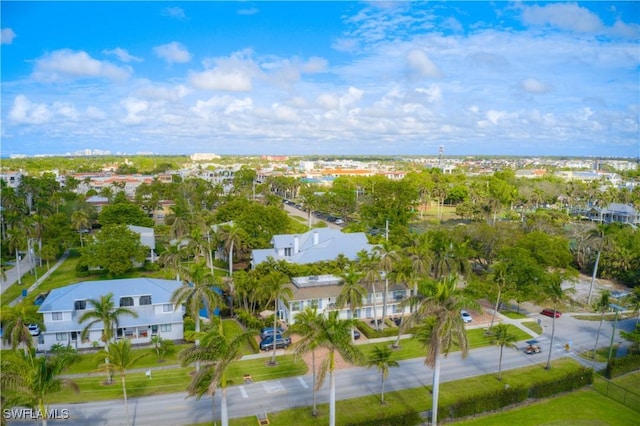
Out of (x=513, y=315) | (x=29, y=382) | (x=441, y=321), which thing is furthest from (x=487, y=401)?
(x=29, y=382)

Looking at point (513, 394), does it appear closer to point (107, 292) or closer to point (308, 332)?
point (308, 332)

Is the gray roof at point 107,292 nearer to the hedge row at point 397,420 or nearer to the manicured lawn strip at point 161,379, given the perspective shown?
the manicured lawn strip at point 161,379

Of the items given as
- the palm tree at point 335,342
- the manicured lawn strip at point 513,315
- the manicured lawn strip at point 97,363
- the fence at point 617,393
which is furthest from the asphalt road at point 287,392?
the palm tree at point 335,342

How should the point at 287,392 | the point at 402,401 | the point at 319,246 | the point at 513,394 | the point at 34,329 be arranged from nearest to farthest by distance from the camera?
the point at 513,394 < the point at 402,401 < the point at 287,392 < the point at 34,329 < the point at 319,246

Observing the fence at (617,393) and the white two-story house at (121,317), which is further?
the white two-story house at (121,317)

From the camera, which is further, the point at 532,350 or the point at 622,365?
the point at 532,350

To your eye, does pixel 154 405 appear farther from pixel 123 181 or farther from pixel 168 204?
pixel 123 181

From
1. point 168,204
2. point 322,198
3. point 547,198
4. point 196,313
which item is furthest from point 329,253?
point 547,198

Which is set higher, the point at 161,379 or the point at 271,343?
the point at 271,343
